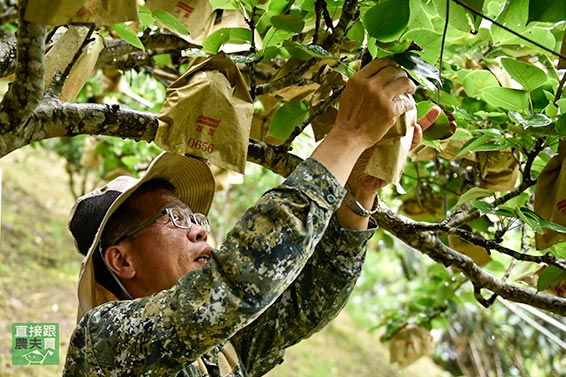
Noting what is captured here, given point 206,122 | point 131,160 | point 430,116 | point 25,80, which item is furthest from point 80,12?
point 131,160

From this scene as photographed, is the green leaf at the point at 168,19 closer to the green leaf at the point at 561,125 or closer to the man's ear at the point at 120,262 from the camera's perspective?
the man's ear at the point at 120,262

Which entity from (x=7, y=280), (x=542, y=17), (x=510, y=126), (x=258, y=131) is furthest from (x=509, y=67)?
(x=7, y=280)

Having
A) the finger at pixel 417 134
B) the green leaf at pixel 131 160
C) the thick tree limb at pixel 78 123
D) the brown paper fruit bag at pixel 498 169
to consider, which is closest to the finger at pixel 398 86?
the finger at pixel 417 134

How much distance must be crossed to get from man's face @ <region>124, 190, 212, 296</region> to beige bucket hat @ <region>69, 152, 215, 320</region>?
73 mm

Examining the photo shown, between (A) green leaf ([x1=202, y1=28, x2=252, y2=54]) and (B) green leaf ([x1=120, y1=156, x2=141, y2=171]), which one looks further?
(B) green leaf ([x1=120, y1=156, x2=141, y2=171])

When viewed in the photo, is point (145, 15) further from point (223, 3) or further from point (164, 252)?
point (164, 252)

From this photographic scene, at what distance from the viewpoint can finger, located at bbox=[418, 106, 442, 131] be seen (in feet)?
3.84

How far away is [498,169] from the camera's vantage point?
60.7 inches

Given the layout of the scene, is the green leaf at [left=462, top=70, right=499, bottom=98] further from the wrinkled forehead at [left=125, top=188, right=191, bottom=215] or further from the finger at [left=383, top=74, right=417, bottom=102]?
the wrinkled forehead at [left=125, top=188, right=191, bottom=215]

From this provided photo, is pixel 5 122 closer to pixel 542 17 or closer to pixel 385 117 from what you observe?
pixel 385 117

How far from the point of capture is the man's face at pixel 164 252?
1.27 m

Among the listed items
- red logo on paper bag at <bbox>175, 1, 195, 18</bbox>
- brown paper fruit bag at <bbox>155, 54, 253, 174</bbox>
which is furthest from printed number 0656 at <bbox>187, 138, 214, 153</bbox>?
red logo on paper bag at <bbox>175, 1, 195, 18</bbox>

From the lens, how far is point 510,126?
49.1 inches

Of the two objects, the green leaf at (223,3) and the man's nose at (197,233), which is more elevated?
the green leaf at (223,3)
